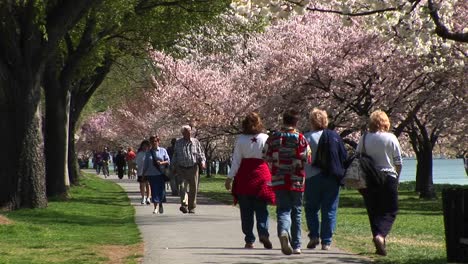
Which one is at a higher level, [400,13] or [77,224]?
[400,13]

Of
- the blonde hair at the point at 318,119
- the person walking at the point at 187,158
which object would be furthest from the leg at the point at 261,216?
the person walking at the point at 187,158

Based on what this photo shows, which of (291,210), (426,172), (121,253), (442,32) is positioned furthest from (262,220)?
(426,172)

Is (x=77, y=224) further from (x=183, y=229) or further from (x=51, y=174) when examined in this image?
(x=51, y=174)

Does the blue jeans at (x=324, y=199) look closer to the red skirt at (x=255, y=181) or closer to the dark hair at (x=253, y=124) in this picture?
the red skirt at (x=255, y=181)

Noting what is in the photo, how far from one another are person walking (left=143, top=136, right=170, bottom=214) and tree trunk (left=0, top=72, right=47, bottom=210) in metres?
2.29

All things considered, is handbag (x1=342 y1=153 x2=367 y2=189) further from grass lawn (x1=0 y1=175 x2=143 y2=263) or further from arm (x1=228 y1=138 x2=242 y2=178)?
grass lawn (x1=0 y1=175 x2=143 y2=263)

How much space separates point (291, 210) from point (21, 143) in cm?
1132

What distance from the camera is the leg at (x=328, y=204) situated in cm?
1361

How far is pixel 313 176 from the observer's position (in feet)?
44.8

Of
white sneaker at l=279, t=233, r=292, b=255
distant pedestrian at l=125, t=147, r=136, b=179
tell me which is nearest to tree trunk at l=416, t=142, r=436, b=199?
distant pedestrian at l=125, t=147, r=136, b=179

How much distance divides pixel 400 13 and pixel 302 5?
1.41 meters

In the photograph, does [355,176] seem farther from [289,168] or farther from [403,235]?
[403,235]

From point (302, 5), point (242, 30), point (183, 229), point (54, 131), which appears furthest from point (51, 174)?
point (302, 5)

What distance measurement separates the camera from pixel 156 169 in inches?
930
